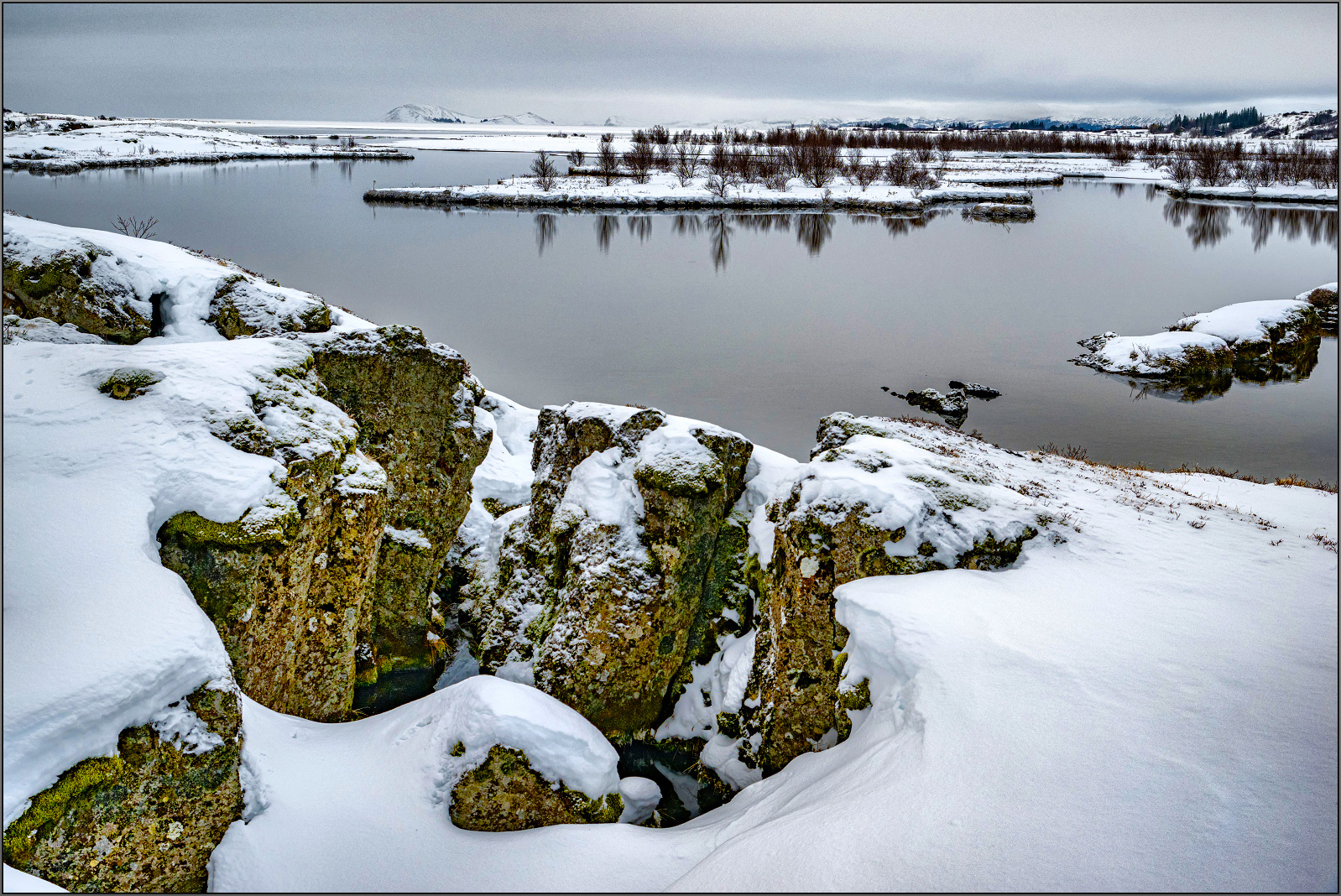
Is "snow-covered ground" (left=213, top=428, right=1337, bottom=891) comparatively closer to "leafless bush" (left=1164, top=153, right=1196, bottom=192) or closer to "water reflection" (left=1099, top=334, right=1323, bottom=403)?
"water reflection" (left=1099, top=334, right=1323, bottom=403)

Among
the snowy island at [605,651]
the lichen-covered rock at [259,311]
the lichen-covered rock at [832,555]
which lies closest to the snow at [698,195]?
the lichen-covered rock at [259,311]

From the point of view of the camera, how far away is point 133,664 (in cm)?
658

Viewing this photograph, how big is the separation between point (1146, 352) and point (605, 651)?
107 ft

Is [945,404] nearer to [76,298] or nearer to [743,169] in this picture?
[76,298]

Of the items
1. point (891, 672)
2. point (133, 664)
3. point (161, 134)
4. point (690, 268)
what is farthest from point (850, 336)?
point (161, 134)

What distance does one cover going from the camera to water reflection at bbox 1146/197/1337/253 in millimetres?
60250

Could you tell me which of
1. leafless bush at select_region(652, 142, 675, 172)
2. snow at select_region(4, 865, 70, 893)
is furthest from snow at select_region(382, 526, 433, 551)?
leafless bush at select_region(652, 142, 675, 172)

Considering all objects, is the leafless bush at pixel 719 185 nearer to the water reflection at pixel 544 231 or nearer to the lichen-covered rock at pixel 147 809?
the water reflection at pixel 544 231

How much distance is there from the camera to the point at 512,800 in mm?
8492

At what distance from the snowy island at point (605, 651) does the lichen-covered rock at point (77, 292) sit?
12 cm

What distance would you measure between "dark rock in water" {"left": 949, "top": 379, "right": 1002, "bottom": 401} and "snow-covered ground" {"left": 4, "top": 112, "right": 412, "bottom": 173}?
293 feet

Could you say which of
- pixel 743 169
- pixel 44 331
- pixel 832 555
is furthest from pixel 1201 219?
pixel 44 331

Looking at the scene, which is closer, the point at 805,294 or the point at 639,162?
the point at 805,294

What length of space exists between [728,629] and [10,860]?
865cm
